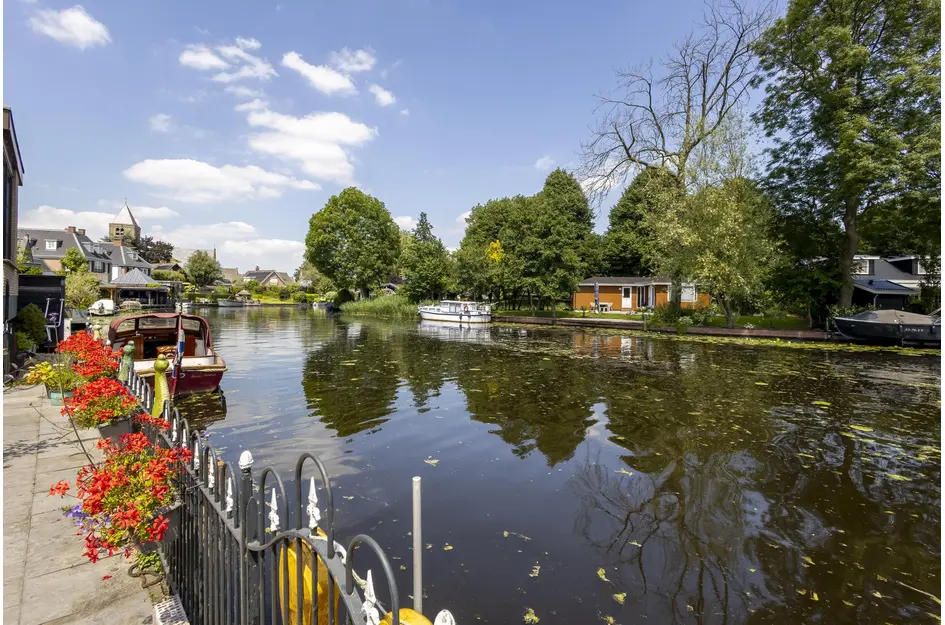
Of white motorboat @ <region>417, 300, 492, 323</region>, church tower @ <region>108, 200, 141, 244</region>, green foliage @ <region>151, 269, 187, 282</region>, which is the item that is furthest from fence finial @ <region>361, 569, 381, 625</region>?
church tower @ <region>108, 200, 141, 244</region>

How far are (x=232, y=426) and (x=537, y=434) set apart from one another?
19.8 feet

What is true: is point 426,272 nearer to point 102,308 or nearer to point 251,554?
point 102,308

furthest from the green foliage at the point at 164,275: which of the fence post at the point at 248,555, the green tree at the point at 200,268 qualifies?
the fence post at the point at 248,555

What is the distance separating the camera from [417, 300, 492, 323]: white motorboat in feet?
131

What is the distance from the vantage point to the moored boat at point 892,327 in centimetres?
2161

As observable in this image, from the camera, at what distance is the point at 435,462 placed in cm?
759

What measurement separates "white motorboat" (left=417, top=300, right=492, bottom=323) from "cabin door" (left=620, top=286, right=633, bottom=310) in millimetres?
14850

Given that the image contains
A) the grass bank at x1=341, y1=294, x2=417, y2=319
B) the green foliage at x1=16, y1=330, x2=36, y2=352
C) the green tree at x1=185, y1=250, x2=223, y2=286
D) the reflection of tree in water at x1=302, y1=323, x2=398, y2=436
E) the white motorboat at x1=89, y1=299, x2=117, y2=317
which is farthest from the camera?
the green tree at x1=185, y1=250, x2=223, y2=286

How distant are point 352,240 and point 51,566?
59587 millimetres

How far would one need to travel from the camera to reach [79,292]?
115ft

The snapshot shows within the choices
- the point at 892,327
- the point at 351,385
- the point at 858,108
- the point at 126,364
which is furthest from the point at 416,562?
the point at 858,108

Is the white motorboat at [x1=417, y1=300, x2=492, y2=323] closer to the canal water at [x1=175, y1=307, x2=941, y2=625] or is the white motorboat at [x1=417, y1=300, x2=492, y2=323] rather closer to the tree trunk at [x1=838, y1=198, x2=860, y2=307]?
the tree trunk at [x1=838, y1=198, x2=860, y2=307]

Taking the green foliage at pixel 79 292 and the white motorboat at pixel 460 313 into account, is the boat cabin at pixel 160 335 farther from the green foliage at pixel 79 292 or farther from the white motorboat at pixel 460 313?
the green foliage at pixel 79 292

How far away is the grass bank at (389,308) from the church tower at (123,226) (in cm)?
7249
